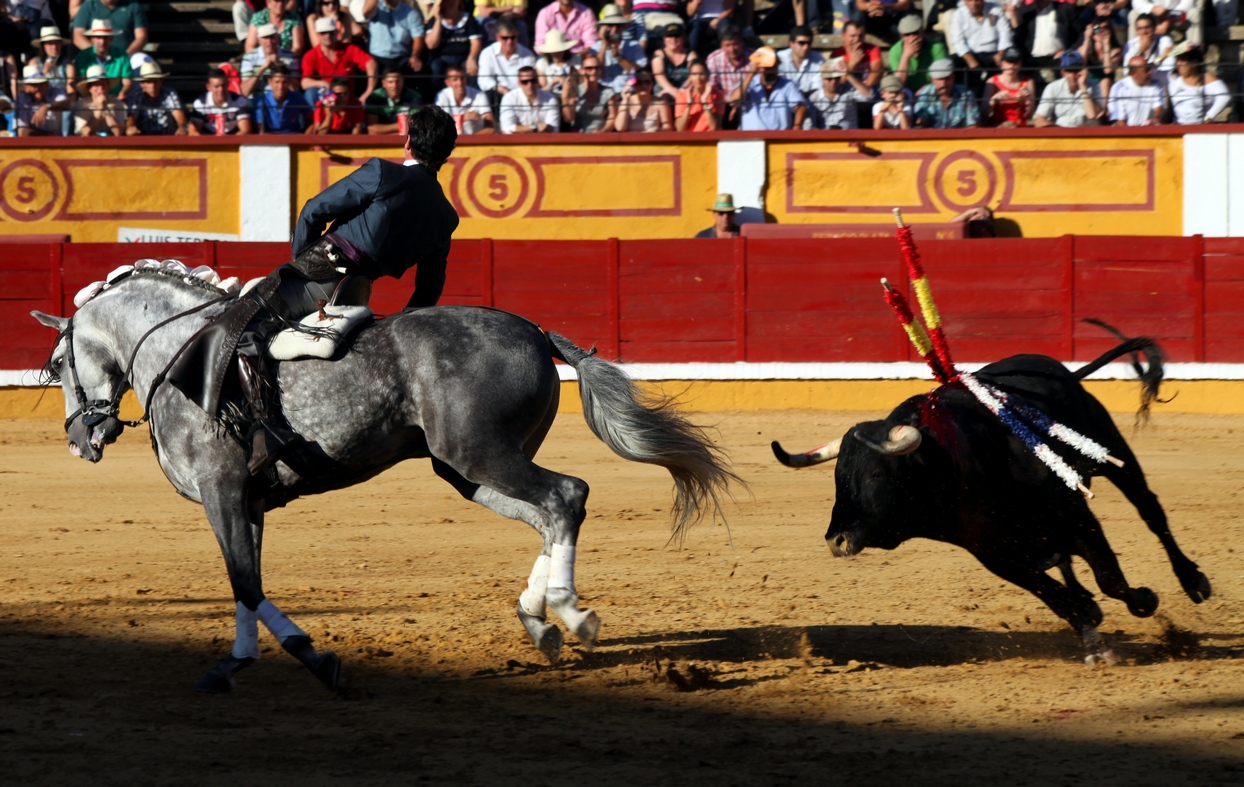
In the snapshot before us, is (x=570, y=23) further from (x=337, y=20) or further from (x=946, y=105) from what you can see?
(x=946, y=105)

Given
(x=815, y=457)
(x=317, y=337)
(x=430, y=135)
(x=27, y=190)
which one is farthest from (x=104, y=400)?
(x=27, y=190)

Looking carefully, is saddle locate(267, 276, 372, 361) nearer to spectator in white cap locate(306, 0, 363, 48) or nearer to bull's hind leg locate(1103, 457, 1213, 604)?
bull's hind leg locate(1103, 457, 1213, 604)

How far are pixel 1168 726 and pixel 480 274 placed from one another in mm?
8631

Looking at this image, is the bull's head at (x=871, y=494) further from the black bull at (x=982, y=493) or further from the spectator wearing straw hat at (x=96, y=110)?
the spectator wearing straw hat at (x=96, y=110)

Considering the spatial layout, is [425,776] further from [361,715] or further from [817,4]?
[817,4]

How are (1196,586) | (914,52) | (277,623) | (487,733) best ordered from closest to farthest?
(487,733)
(277,623)
(1196,586)
(914,52)

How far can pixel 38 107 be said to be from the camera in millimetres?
12648

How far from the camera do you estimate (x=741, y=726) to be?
3939 millimetres

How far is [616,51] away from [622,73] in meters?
0.19

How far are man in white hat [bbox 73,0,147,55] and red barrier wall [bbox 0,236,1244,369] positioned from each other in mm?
2224

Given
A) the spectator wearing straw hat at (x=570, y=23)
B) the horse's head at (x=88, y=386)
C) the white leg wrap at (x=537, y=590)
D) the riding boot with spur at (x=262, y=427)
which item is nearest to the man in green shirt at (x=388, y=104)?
the spectator wearing straw hat at (x=570, y=23)

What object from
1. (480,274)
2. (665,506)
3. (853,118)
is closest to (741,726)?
(665,506)

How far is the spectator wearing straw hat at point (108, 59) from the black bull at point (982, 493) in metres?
9.99

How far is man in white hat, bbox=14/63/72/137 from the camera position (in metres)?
12.6
